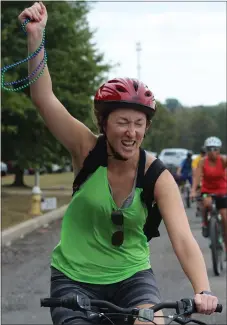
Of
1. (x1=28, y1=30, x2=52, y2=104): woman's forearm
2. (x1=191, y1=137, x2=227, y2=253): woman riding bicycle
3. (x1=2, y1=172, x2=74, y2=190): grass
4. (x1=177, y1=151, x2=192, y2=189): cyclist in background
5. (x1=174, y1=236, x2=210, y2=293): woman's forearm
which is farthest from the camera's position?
(x1=2, y1=172, x2=74, y2=190): grass

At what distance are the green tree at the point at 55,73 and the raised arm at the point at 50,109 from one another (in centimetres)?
1615

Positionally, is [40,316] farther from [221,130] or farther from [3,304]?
[221,130]

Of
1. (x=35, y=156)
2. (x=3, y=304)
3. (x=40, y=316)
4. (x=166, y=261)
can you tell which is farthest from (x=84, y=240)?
(x=35, y=156)

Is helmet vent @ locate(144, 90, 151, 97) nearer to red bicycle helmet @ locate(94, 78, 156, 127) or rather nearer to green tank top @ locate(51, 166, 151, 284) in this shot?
red bicycle helmet @ locate(94, 78, 156, 127)

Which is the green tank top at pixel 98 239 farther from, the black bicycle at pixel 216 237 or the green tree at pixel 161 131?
the green tree at pixel 161 131

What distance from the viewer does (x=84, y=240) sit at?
383 centimetres

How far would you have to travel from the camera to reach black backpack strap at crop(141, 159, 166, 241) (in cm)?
383

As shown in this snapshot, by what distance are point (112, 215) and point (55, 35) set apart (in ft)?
64.9

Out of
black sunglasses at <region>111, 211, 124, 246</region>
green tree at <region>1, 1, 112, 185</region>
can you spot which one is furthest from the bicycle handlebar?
green tree at <region>1, 1, 112, 185</region>

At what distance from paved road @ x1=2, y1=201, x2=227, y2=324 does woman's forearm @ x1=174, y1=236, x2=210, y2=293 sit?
452 cm

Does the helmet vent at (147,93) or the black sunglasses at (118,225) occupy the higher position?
the helmet vent at (147,93)

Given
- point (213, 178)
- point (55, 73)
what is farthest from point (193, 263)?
point (55, 73)

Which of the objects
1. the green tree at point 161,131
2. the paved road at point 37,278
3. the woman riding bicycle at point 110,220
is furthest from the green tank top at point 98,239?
the green tree at point 161,131

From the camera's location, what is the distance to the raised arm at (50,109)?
3959 millimetres
